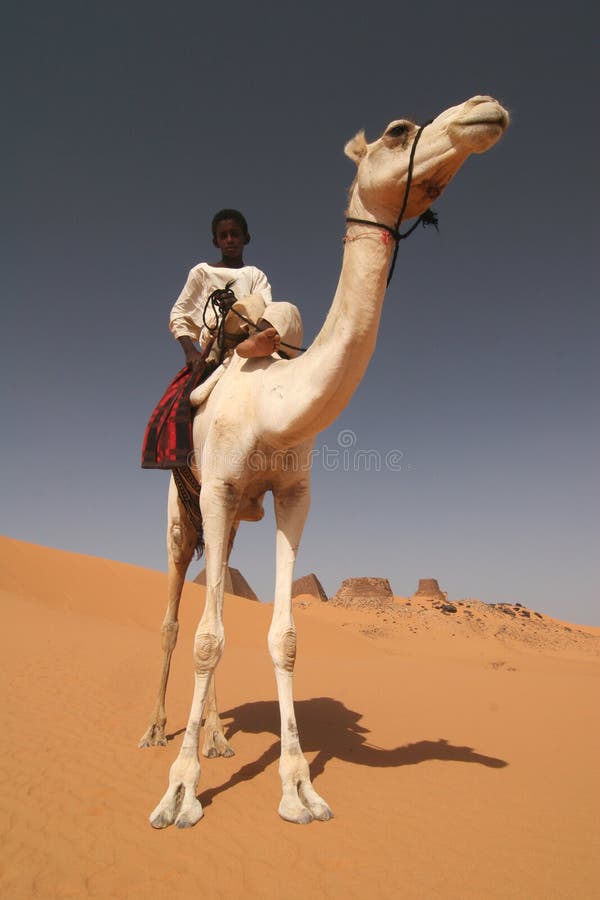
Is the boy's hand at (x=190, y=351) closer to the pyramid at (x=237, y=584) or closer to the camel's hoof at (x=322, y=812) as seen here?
the camel's hoof at (x=322, y=812)

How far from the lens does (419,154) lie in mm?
2838

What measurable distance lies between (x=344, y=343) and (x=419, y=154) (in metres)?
1.07

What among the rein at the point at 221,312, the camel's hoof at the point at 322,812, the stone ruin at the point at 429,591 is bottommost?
the stone ruin at the point at 429,591

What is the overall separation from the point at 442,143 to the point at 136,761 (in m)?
5.51

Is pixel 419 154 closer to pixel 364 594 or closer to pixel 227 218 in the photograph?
pixel 227 218

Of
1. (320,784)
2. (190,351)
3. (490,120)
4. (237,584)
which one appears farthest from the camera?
(237,584)

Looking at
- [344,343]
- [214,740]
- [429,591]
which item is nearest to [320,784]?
[214,740]

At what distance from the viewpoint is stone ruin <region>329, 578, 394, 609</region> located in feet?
81.8

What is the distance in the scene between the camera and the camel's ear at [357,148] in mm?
3213

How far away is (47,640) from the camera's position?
12.9m

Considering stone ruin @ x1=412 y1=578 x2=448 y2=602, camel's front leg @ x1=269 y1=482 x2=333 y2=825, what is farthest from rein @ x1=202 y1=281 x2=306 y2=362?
stone ruin @ x1=412 y1=578 x2=448 y2=602

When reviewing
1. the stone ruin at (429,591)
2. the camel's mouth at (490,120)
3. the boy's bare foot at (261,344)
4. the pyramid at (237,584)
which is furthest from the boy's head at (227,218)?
the stone ruin at (429,591)

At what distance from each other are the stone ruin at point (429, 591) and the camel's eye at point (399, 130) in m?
28.0

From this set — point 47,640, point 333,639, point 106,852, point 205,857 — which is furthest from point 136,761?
point 333,639
